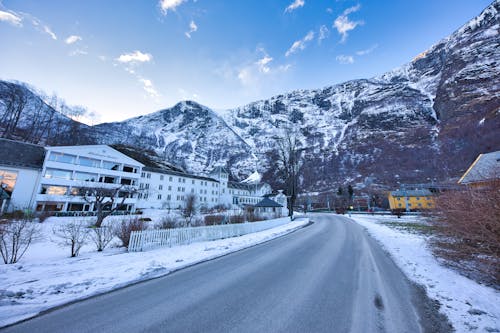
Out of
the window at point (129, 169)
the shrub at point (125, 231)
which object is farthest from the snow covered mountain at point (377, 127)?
the shrub at point (125, 231)

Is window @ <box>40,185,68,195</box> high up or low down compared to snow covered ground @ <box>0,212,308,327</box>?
up

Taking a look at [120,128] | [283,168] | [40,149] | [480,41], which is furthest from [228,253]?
[480,41]

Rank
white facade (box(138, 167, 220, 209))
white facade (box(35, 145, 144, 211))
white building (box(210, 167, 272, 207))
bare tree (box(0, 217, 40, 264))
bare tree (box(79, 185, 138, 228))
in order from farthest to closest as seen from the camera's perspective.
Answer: white building (box(210, 167, 272, 207))
white facade (box(138, 167, 220, 209))
white facade (box(35, 145, 144, 211))
bare tree (box(79, 185, 138, 228))
bare tree (box(0, 217, 40, 264))

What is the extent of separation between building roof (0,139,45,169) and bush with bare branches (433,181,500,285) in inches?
1625

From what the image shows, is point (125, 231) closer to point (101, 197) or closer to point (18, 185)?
point (101, 197)

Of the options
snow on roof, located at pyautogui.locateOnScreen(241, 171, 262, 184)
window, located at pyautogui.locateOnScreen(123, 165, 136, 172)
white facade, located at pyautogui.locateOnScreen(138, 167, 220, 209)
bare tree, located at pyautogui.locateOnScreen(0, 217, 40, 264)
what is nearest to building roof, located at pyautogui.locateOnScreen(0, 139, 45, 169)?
window, located at pyautogui.locateOnScreen(123, 165, 136, 172)

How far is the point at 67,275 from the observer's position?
5.21 meters

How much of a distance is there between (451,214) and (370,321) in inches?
176

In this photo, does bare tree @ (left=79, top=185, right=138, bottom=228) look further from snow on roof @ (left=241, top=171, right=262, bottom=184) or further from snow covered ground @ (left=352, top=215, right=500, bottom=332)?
snow on roof @ (left=241, top=171, right=262, bottom=184)

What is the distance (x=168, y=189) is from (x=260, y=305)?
44.7 m

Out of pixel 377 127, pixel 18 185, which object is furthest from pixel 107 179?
pixel 377 127

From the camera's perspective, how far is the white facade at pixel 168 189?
39519 mm

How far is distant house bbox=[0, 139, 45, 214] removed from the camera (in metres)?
23.3

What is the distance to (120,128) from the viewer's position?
4850 inches
